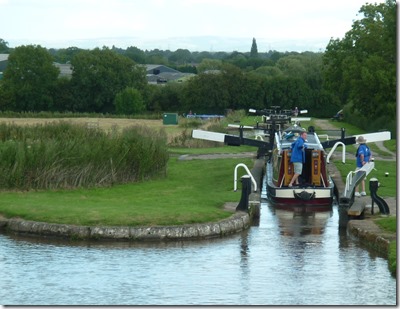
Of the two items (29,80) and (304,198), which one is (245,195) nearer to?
(304,198)

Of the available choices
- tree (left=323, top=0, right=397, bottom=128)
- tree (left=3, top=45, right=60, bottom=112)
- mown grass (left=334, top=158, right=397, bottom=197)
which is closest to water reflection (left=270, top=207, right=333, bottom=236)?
mown grass (left=334, top=158, right=397, bottom=197)

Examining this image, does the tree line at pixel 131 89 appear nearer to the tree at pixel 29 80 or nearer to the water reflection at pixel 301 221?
the tree at pixel 29 80

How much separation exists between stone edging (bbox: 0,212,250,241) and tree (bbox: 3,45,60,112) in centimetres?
8968

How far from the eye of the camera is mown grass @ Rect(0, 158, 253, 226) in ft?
84.2

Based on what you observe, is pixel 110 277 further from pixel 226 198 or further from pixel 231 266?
pixel 226 198

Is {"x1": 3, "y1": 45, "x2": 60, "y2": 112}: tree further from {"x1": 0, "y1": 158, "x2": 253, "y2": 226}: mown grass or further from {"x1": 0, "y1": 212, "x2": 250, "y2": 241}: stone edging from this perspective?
{"x1": 0, "y1": 212, "x2": 250, "y2": 241}: stone edging

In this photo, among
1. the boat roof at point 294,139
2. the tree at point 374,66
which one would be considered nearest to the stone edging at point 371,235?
the boat roof at point 294,139

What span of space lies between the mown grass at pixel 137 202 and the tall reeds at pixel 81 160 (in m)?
0.58

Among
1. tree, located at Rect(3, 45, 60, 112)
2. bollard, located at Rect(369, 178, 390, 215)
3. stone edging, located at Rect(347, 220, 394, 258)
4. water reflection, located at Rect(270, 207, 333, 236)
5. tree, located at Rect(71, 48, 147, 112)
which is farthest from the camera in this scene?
tree, located at Rect(71, 48, 147, 112)

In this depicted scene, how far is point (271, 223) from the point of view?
1086 inches

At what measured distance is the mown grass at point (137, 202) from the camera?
2566 cm

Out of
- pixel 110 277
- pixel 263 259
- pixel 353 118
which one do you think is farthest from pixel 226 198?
pixel 353 118

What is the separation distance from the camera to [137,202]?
29406 mm

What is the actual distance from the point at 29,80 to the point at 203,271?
95.9 meters
